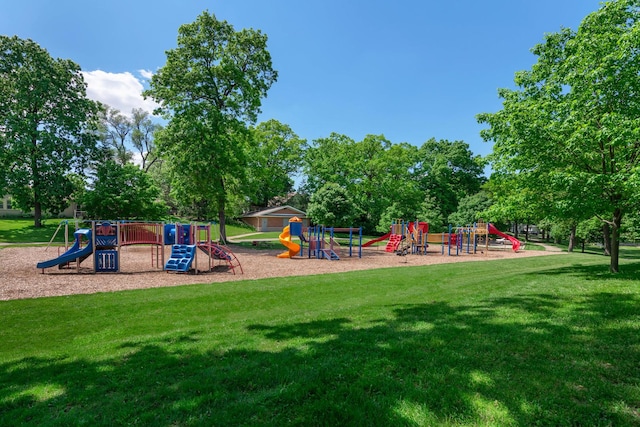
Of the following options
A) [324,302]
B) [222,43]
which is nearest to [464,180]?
[222,43]

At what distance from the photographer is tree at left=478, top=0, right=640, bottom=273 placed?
9.35 m

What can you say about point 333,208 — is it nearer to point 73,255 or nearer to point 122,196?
point 122,196

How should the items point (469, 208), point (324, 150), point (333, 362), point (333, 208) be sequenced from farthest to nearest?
point (324, 150) → point (469, 208) → point (333, 208) → point (333, 362)

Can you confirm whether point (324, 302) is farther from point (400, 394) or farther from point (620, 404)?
point (620, 404)

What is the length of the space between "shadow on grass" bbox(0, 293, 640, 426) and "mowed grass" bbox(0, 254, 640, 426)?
2 cm

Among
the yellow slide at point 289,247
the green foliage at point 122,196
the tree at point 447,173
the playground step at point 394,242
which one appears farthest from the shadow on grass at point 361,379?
the tree at point 447,173

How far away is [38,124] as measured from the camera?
31219 mm

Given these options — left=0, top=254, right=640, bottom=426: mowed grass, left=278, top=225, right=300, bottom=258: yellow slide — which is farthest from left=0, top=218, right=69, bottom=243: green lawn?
Answer: left=0, top=254, right=640, bottom=426: mowed grass

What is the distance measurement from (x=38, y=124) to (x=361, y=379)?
40033 mm

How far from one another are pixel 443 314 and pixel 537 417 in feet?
11.6

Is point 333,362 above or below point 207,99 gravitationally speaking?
below

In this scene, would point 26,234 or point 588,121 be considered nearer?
point 588,121

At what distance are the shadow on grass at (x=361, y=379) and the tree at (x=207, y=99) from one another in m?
21.0

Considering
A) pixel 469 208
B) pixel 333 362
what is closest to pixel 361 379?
pixel 333 362
